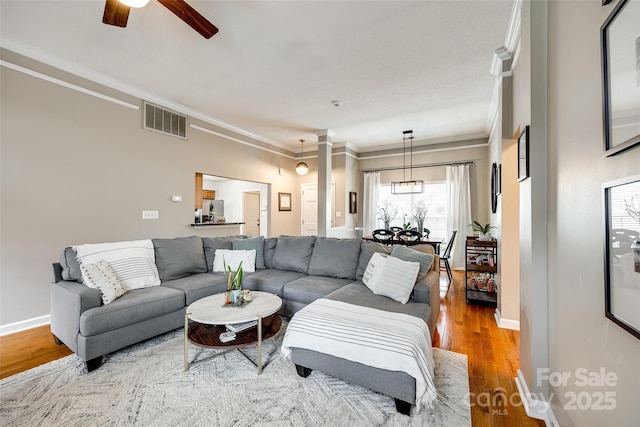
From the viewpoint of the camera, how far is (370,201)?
695 cm

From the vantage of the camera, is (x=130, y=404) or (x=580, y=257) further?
(x=130, y=404)

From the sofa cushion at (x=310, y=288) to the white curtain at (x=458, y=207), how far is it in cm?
387

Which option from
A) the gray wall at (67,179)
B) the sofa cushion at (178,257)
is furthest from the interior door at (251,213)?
the sofa cushion at (178,257)

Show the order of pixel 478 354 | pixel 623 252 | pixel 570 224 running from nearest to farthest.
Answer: pixel 623 252 < pixel 570 224 < pixel 478 354

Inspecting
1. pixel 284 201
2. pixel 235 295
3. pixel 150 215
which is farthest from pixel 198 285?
pixel 284 201

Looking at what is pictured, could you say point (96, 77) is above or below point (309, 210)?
above

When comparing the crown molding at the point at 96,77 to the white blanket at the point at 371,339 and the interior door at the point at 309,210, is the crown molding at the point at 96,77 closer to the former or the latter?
the interior door at the point at 309,210

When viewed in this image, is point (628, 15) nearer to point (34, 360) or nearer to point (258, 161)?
point (34, 360)

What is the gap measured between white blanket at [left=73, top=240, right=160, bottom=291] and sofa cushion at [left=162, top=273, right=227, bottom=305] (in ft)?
0.66

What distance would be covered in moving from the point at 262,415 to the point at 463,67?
3.88 metres

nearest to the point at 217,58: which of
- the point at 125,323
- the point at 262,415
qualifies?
the point at 125,323

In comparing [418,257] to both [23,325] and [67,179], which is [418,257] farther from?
[23,325]

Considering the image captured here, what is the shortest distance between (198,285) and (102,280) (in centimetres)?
83

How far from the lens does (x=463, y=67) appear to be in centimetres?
319
